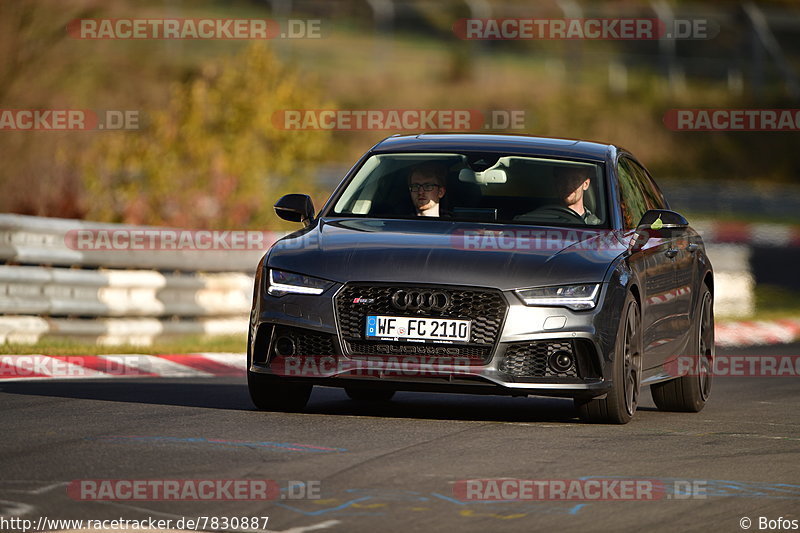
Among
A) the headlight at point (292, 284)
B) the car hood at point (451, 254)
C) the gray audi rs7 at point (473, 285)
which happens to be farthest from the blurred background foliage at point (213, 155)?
the headlight at point (292, 284)

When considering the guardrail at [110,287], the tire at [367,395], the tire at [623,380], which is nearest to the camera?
the tire at [623,380]

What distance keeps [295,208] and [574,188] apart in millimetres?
1716

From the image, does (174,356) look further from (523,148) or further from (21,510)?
(21,510)

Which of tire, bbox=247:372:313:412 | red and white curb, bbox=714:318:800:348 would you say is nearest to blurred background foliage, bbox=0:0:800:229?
red and white curb, bbox=714:318:800:348

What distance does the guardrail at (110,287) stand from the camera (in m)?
14.2

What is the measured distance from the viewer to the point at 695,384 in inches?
448

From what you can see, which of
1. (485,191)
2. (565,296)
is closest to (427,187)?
(485,191)

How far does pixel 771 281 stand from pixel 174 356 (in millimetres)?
18367

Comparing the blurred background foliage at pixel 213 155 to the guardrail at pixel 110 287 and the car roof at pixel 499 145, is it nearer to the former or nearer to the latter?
the guardrail at pixel 110 287

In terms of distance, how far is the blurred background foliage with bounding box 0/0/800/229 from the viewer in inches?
937

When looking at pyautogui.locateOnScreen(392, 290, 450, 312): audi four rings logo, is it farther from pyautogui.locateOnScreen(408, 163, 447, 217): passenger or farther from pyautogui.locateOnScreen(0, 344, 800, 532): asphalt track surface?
pyautogui.locateOnScreen(408, 163, 447, 217): passenger

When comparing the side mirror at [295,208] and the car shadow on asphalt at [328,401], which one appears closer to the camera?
the car shadow on asphalt at [328,401]

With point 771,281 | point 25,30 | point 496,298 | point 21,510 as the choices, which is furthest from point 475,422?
point 771,281

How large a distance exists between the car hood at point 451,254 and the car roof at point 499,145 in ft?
2.74
